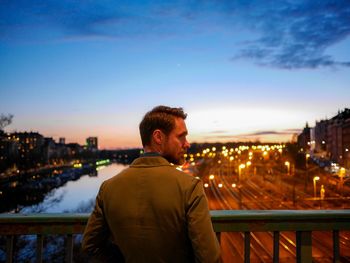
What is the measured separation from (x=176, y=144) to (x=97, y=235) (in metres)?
0.70

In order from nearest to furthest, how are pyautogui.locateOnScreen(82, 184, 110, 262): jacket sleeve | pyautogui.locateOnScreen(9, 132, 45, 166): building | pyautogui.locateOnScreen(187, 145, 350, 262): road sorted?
pyautogui.locateOnScreen(82, 184, 110, 262): jacket sleeve → pyautogui.locateOnScreen(187, 145, 350, 262): road → pyautogui.locateOnScreen(9, 132, 45, 166): building

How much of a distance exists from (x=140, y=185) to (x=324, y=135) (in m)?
104

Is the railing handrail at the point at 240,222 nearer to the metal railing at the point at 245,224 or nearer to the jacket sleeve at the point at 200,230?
the metal railing at the point at 245,224

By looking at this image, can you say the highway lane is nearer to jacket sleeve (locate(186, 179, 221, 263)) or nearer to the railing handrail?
the railing handrail

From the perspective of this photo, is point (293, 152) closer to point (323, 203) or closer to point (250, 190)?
point (250, 190)

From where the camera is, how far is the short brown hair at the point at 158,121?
2.10 m

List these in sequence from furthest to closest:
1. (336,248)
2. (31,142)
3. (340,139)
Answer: (31,142) → (340,139) → (336,248)

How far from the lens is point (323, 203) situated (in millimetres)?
36719

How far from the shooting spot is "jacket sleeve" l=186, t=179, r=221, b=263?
1881 mm

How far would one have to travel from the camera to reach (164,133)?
210 centimetres

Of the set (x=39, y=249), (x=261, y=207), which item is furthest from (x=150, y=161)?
(x=261, y=207)

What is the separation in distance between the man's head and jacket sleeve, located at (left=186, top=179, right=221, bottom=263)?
28 centimetres

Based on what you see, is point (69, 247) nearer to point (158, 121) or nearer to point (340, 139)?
point (158, 121)

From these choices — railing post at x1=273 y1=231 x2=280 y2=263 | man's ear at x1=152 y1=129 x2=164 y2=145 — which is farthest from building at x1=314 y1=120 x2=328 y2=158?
man's ear at x1=152 y1=129 x2=164 y2=145
